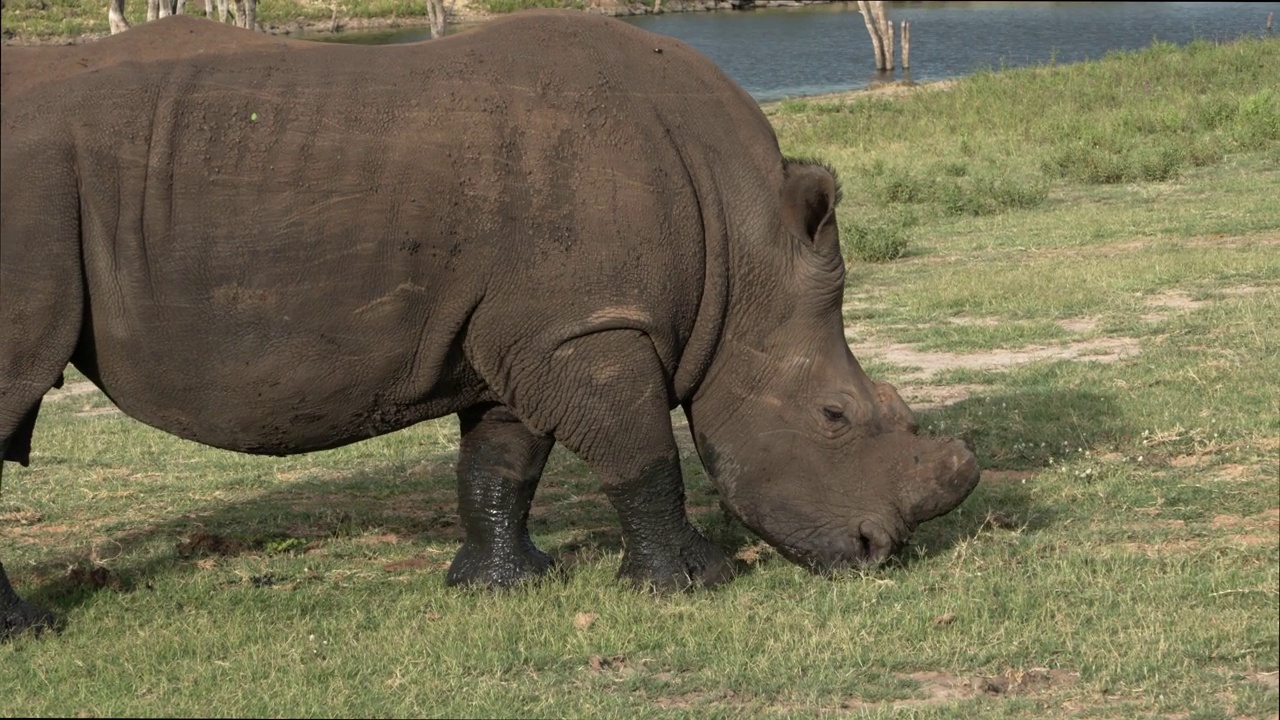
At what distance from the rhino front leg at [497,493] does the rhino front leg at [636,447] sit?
0.45m

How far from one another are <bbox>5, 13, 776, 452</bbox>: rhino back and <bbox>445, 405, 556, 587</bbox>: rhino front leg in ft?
1.91

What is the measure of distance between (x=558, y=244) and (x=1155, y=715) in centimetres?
281

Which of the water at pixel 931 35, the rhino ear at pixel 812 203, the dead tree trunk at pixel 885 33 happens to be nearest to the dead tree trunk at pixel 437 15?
the water at pixel 931 35

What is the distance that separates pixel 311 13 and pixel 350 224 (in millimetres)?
56792

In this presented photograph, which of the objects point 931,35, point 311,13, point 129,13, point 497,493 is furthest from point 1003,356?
point 311,13

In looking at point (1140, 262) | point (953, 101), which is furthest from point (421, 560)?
point (953, 101)

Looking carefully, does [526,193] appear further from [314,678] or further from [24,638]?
[24,638]

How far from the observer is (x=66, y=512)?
349 inches

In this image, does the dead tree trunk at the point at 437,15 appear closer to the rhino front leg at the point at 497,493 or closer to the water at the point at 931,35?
the water at the point at 931,35

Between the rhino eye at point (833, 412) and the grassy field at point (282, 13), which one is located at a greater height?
the rhino eye at point (833, 412)

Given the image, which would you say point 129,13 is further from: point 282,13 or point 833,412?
point 833,412

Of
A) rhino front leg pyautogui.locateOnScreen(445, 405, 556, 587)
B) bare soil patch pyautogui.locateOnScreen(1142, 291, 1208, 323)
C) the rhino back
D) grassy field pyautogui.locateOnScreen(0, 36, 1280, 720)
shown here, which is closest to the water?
bare soil patch pyautogui.locateOnScreen(1142, 291, 1208, 323)

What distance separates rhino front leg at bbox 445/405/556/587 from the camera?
7254 millimetres

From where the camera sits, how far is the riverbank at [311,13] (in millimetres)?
50938
